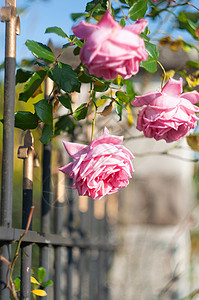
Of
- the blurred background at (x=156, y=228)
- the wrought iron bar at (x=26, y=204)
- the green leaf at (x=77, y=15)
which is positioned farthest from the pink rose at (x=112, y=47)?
the blurred background at (x=156, y=228)

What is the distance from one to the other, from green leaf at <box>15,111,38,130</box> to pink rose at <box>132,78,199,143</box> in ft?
0.70

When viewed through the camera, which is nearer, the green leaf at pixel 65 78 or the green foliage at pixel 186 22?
the green leaf at pixel 65 78

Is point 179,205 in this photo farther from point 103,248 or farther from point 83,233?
point 83,233

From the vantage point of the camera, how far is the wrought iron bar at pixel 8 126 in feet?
2.38

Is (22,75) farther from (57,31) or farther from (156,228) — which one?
(156,228)

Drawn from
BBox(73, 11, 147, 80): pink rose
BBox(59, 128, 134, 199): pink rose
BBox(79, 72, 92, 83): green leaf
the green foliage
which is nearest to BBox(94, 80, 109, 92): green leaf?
BBox(79, 72, 92, 83): green leaf

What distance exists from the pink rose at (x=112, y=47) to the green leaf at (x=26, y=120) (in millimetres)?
291

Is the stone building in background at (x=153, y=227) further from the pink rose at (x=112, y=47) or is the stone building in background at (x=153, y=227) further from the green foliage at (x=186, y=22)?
the pink rose at (x=112, y=47)

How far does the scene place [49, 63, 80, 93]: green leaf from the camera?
2.59 ft

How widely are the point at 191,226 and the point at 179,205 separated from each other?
0.16 m

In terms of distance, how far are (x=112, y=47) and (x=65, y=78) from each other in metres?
0.24

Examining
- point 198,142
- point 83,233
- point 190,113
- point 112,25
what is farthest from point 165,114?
point 83,233

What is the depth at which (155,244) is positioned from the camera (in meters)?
2.95

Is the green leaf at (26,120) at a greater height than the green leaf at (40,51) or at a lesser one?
lesser
